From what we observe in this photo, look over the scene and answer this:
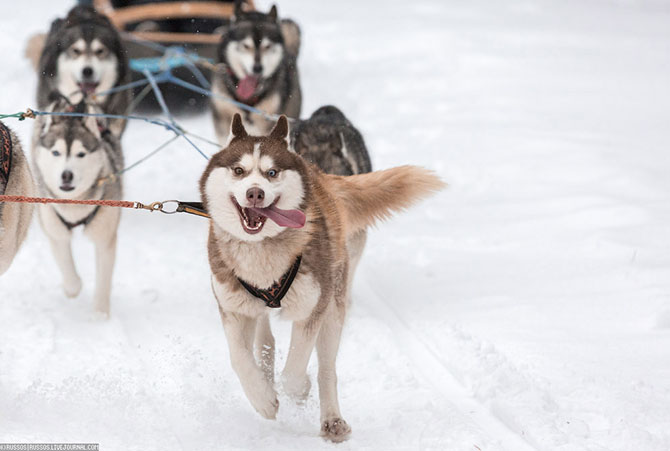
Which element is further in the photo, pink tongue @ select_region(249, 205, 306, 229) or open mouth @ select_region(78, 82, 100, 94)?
open mouth @ select_region(78, 82, 100, 94)

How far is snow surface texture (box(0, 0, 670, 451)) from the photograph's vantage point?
8.82 ft

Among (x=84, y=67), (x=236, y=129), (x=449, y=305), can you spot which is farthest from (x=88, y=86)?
(x=236, y=129)

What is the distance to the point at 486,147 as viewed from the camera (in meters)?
6.46

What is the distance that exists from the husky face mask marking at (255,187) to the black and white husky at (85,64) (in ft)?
9.49

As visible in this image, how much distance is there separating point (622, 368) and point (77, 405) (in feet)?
6.48

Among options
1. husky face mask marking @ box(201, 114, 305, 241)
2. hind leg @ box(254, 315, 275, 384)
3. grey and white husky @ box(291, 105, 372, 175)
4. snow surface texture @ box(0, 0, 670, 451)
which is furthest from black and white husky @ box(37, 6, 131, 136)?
husky face mask marking @ box(201, 114, 305, 241)

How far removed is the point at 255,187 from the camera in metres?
2.24

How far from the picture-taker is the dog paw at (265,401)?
255 cm

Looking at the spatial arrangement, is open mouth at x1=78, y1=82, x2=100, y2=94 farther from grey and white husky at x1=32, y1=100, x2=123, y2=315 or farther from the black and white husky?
grey and white husky at x1=32, y1=100, x2=123, y2=315

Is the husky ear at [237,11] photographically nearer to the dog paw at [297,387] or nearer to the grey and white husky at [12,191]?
the grey and white husky at [12,191]

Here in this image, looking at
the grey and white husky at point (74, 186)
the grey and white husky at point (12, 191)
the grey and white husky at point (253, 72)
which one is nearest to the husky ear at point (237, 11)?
the grey and white husky at point (253, 72)

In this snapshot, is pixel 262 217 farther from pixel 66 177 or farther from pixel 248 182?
pixel 66 177

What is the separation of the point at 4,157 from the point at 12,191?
165 mm

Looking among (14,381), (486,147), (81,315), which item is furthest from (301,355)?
(486,147)
